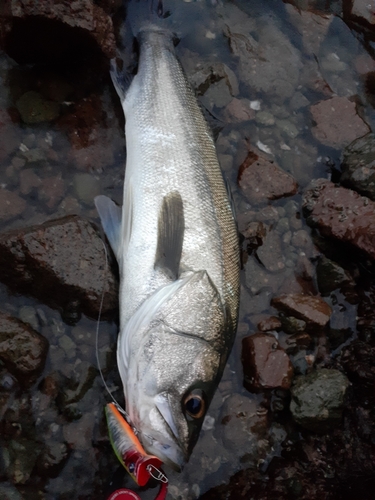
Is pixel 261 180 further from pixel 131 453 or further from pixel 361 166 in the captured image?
pixel 131 453

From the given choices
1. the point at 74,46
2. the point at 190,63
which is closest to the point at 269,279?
the point at 190,63

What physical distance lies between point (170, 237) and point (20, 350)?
4.40 ft

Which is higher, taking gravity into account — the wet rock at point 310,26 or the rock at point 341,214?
the wet rock at point 310,26

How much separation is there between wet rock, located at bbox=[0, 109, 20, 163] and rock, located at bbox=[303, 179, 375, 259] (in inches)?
104

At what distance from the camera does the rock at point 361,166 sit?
4035 millimetres

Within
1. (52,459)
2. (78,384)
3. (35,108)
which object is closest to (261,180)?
(35,108)

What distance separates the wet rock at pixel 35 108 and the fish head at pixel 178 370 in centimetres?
195

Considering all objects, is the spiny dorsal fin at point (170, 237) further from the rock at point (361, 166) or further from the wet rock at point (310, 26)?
the wet rock at point (310, 26)

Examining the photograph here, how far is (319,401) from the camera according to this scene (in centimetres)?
341

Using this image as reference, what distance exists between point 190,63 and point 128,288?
2.44 metres

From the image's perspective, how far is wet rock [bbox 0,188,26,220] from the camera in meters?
3.45

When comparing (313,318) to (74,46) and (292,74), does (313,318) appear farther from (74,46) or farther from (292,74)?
(74,46)

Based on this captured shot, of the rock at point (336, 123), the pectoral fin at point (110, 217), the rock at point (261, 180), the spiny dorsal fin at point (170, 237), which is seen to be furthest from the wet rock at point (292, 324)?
the rock at point (336, 123)

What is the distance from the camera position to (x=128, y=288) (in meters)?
3.18
